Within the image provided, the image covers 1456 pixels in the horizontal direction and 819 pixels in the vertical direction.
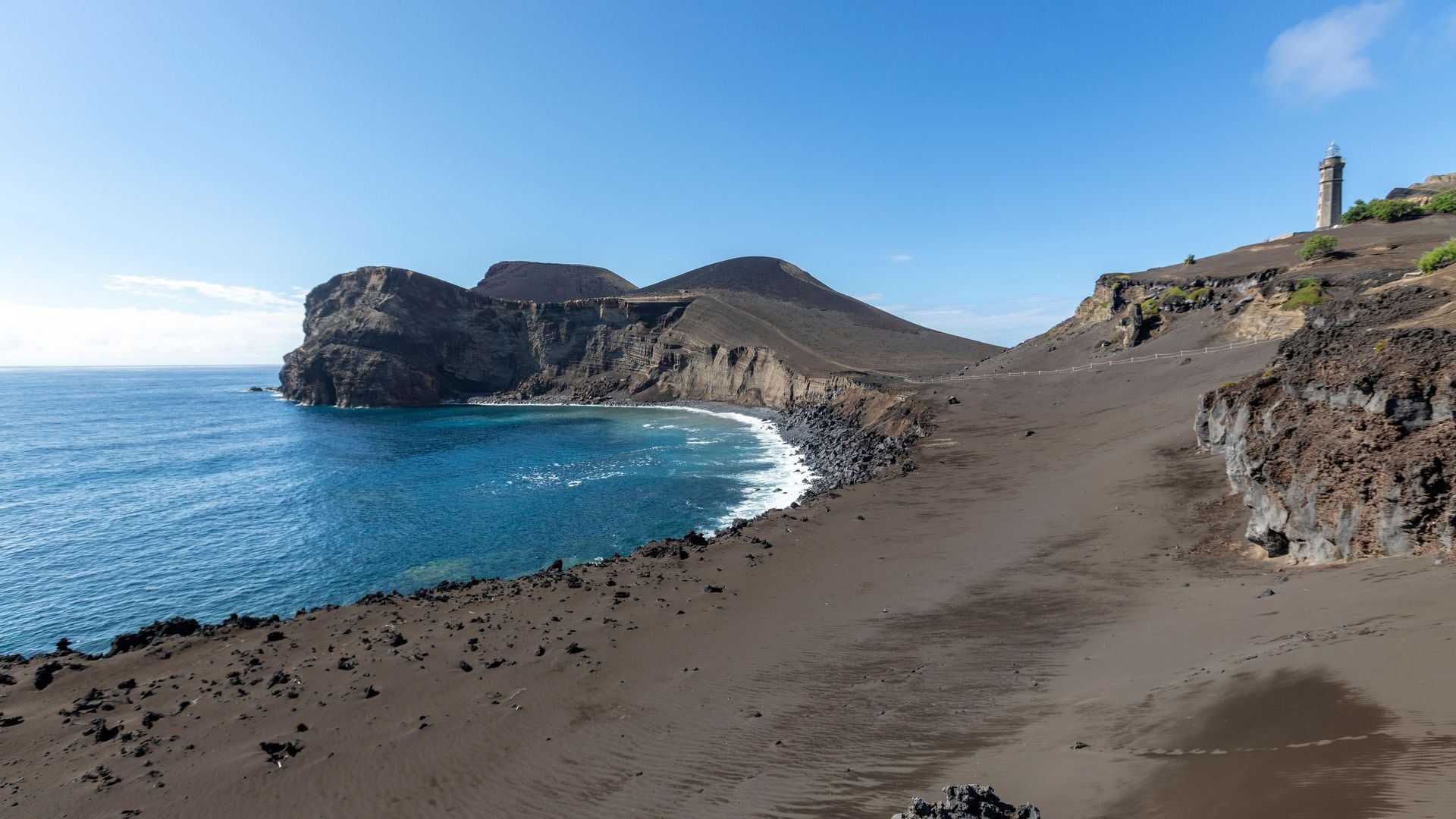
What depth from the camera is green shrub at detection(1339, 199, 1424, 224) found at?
51.3m

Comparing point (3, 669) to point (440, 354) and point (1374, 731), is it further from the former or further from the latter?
point (440, 354)

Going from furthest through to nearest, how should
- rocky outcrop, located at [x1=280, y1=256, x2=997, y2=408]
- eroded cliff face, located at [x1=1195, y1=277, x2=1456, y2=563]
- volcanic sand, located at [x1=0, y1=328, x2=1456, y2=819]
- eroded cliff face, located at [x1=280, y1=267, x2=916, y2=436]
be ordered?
eroded cliff face, located at [x1=280, y1=267, x2=916, y2=436], rocky outcrop, located at [x1=280, y1=256, x2=997, y2=408], eroded cliff face, located at [x1=1195, y1=277, x2=1456, y2=563], volcanic sand, located at [x1=0, y1=328, x2=1456, y2=819]

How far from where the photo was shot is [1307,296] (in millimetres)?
34406

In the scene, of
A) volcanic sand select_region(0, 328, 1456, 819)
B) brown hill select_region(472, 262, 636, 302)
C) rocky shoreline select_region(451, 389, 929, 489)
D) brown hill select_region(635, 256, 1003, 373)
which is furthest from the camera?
brown hill select_region(472, 262, 636, 302)

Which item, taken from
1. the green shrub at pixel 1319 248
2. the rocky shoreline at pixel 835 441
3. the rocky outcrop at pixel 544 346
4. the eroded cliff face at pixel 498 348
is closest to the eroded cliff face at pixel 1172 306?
the green shrub at pixel 1319 248

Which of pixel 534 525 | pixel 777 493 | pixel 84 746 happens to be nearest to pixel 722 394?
pixel 777 493

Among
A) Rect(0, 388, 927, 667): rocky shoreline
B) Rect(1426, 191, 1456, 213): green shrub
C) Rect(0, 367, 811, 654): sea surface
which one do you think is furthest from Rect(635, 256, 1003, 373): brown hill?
Rect(1426, 191, 1456, 213): green shrub

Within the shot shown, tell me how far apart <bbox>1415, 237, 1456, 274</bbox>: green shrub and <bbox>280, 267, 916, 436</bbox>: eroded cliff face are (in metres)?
59.0

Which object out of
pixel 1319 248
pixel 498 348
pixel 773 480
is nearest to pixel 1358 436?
pixel 773 480

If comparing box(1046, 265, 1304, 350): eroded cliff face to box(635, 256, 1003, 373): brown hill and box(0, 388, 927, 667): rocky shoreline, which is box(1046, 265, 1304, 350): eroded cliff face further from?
box(0, 388, 927, 667): rocky shoreline

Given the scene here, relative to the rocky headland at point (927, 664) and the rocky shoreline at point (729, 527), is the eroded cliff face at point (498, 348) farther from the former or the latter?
the rocky headland at point (927, 664)

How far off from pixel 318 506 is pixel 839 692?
33.0 metres

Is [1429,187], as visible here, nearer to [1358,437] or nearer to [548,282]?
[1358,437]

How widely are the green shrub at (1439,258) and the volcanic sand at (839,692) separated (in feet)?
36.0
